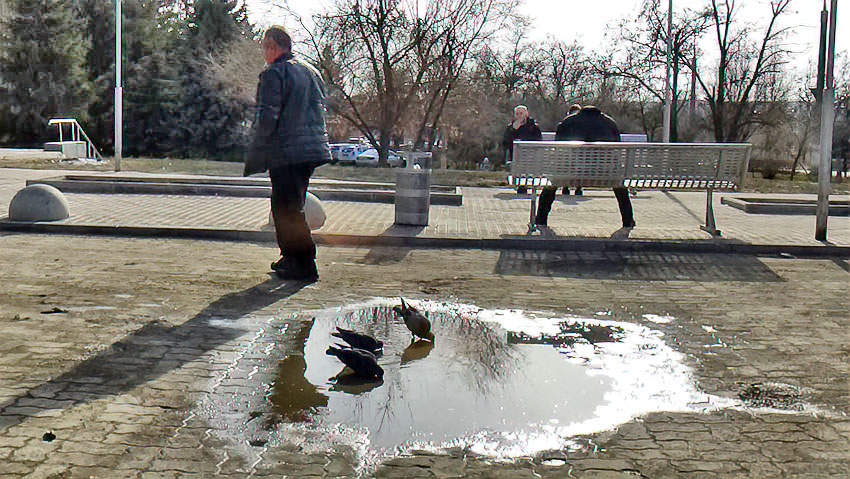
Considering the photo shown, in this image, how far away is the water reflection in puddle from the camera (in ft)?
12.7

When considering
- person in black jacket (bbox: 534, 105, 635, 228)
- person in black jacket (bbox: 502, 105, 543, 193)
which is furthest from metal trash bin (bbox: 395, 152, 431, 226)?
person in black jacket (bbox: 502, 105, 543, 193)

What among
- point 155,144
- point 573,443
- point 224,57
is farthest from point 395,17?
point 573,443

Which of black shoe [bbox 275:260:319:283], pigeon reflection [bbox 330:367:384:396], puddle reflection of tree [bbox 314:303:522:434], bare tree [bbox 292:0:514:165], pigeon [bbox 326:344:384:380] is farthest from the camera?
bare tree [bbox 292:0:514:165]

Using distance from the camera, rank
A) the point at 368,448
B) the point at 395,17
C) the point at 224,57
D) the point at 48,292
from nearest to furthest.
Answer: the point at 368,448, the point at 48,292, the point at 395,17, the point at 224,57

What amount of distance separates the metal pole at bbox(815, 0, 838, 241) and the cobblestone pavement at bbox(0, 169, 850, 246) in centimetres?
33

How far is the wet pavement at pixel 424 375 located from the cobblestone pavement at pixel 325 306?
0.6 inches

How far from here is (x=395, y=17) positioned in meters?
28.8

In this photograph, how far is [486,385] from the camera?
456 cm

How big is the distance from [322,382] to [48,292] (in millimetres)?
3163

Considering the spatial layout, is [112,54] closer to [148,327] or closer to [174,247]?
[174,247]

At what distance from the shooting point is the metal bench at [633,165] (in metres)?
11.2

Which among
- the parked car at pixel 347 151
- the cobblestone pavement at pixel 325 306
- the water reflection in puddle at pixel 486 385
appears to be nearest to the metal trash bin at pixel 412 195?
the cobblestone pavement at pixel 325 306

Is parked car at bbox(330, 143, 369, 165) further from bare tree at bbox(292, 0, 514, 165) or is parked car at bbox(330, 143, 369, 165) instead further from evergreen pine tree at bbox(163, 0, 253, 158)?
bare tree at bbox(292, 0, 514, 165)

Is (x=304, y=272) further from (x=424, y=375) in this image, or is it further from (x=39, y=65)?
(x=39, y=65)
